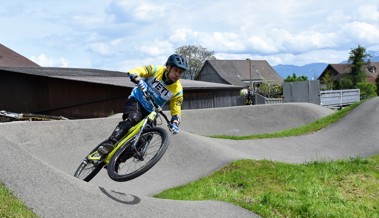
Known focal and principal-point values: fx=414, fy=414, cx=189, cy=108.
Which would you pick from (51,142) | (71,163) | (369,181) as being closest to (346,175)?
(369,181)

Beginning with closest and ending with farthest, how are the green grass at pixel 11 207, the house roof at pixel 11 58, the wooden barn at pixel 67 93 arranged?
the green grass at pixel 11 207 → the wooden barn at pixel 67 93 → the house roof at pixel 11 58

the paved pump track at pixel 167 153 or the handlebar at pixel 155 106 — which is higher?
the handlebar at pixel 155 106

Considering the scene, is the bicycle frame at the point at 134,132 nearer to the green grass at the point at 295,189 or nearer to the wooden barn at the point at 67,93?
the green grass at the point at 295,189

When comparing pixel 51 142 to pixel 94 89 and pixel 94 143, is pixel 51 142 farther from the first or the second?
pixel 94 89

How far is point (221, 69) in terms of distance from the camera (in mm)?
72375

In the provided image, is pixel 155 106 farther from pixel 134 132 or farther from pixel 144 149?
pixel 144 149

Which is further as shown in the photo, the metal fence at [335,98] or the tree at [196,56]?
the tree at [196,56]

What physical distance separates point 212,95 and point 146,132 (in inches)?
1083

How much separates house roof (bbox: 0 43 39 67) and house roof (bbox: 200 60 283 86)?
111ft

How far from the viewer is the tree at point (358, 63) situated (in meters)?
58.4

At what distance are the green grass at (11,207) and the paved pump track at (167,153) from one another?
0.13 meters

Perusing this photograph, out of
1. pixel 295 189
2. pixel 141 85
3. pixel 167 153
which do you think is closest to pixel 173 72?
pixel 141 85

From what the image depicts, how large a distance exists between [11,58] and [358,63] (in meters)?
45.5

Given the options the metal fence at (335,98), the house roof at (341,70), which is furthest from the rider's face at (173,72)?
the house roof at (341,70)
